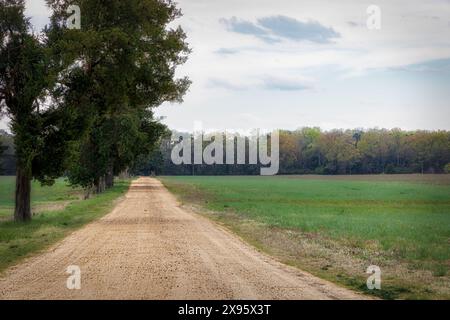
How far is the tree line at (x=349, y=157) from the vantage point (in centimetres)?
15762

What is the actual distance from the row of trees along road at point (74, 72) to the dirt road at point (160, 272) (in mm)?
4882

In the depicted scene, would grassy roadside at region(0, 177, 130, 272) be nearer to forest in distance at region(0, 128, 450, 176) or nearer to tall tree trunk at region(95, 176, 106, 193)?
tall tree trunk at region(95, 176, 106, 193)

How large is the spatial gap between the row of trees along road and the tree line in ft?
399

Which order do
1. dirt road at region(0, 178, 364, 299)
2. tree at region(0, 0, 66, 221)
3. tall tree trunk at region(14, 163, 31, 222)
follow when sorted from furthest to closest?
tall tree trunk at region(14, 163, 31, 222), tree at region(0, 0, 66, 221), dirt road at region(0, 178, 364, 299)

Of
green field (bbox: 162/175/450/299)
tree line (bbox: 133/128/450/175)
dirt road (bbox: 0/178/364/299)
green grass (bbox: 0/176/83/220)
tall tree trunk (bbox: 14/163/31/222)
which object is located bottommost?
green grass (bbox: 0/176/83/220)

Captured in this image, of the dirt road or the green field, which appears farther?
the green field

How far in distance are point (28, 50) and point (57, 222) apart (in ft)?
26.4

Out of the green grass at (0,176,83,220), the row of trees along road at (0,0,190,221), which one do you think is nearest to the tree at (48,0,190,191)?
the row of trees along road at (0,0,190,221)

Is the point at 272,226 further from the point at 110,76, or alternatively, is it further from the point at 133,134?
the point at 133,134

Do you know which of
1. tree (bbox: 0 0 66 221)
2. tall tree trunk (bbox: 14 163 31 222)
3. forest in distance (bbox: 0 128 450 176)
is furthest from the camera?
forest in distance (bbox: 0 128 450 176)

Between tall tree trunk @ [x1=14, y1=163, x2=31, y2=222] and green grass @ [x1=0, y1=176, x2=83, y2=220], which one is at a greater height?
tall tree trunk @ [x1=14, y1=163, x2=31, y2=222]

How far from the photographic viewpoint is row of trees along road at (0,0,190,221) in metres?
24.9

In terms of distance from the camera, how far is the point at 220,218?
3162 cm
